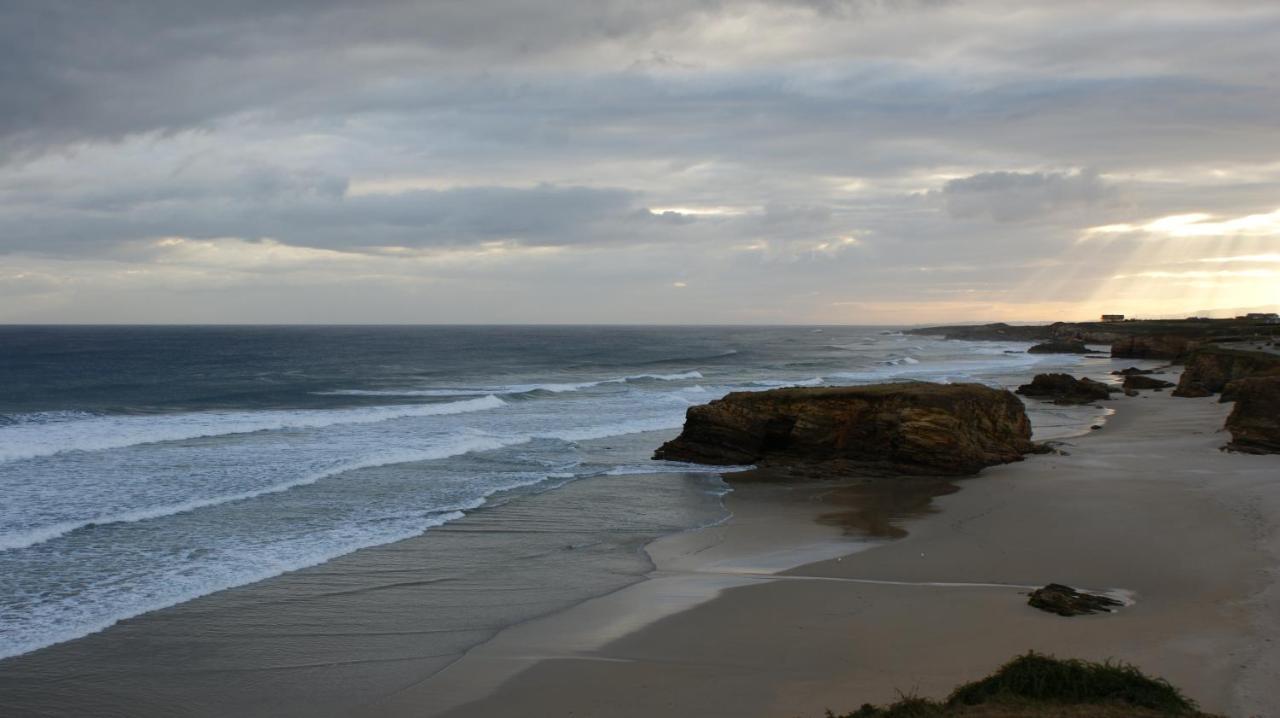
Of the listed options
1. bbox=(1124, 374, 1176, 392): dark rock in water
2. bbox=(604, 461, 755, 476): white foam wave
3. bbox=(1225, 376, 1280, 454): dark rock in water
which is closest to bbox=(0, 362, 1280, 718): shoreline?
bbox=(1225, 376, 1280, 454): dark rock in water

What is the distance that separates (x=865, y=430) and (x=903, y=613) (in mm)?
12058

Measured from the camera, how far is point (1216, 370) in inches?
1510

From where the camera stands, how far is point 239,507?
18.1 metres

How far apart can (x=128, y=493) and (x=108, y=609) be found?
29.0 feet

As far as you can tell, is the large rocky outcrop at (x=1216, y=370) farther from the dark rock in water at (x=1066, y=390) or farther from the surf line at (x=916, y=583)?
the surf line at (x=916, y=583)

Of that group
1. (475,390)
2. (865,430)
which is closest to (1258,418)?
→ (865,430)

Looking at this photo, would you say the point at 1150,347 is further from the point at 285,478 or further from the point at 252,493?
the point at 252,493

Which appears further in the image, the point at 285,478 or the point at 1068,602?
the point at 285,478

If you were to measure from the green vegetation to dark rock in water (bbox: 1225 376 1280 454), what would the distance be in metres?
17.7

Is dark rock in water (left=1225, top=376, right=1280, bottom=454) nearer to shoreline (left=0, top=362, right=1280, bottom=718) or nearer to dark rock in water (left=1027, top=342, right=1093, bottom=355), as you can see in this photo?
shoreline (left=0, top=362, right=1280, bottom=718)

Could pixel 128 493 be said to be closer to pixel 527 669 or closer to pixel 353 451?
pixel 353 451

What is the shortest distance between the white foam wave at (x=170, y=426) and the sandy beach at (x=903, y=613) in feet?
66.6

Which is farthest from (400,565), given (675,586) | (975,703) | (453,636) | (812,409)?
(812,409)

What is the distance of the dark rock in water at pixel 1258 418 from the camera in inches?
825
